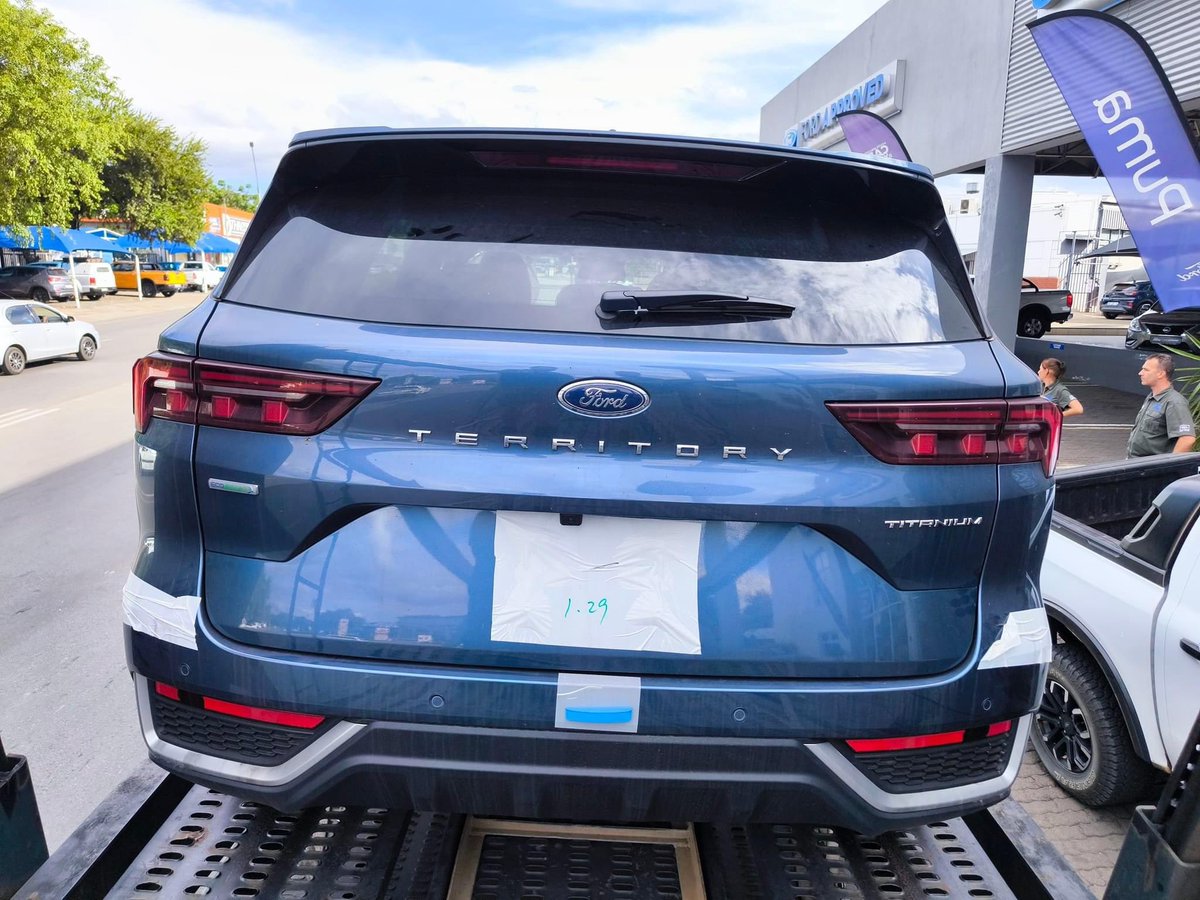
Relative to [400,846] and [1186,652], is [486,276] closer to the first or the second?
[400,846]

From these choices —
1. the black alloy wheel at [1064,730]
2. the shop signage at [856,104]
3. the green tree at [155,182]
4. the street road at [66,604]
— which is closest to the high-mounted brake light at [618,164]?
the black alloy wheel at [1064,730]

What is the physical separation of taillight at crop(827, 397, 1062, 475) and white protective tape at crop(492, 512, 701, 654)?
374 mm

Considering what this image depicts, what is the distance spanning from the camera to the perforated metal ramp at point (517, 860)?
1.90 m

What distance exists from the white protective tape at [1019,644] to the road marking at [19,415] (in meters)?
12.4

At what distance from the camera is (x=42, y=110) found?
20781 mm

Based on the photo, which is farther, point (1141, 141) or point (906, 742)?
point (1141, 141)

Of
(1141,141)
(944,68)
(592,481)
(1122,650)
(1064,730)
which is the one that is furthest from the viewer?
(944,68)

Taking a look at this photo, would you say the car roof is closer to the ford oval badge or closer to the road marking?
the ford oval badge

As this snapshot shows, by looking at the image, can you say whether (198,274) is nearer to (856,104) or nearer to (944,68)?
(856,104)

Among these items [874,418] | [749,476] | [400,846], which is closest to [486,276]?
[749,476]

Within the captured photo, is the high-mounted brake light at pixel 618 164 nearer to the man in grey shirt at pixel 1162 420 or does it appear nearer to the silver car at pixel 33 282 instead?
the man in grey shirt at pixel 1162 420

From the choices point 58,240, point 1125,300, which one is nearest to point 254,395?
point 1125,300

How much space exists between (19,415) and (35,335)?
588 centimetres

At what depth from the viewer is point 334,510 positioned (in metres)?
1.58
